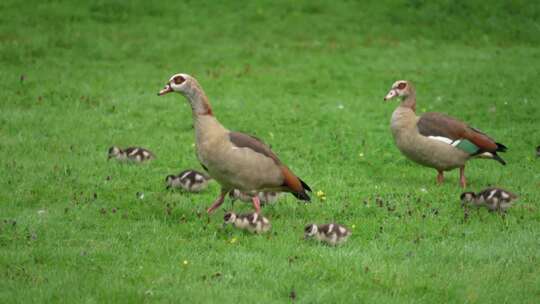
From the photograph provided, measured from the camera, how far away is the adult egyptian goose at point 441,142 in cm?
1291

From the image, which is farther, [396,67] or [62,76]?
[396,67]

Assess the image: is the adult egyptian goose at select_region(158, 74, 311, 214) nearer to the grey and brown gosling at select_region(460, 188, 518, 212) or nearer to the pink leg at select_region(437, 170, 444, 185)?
the grey and brown gosling at select_region(460, 188, 518, 212)

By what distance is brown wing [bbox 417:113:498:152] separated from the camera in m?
13.0

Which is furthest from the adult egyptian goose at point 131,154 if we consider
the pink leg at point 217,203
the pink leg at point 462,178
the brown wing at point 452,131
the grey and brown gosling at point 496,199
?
the grey and brown gosling at point 496,199

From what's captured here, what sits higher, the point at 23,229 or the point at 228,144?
the point at 228,144

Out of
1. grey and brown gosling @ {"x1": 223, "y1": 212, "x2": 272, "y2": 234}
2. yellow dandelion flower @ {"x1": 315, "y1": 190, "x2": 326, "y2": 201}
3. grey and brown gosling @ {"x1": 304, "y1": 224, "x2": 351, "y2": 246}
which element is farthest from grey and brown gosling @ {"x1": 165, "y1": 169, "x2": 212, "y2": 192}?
grey and brown gosling @ {"x1": 304, "y1": 224, "x2": 351, "y2": 246}

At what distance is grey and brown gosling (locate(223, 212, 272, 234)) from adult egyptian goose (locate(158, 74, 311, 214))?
724 millimetres

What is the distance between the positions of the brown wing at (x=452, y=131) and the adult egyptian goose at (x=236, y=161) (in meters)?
3.19

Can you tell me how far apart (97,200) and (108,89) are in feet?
29.0

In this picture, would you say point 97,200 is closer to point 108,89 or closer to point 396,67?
point 108,89

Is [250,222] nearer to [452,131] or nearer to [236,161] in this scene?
[236,161]

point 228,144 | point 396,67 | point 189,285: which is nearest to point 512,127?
point 396,67

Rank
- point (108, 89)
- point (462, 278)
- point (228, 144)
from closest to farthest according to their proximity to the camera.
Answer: point (462, 278), point (228, 144), point (108, 89)

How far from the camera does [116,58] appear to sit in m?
22.8
